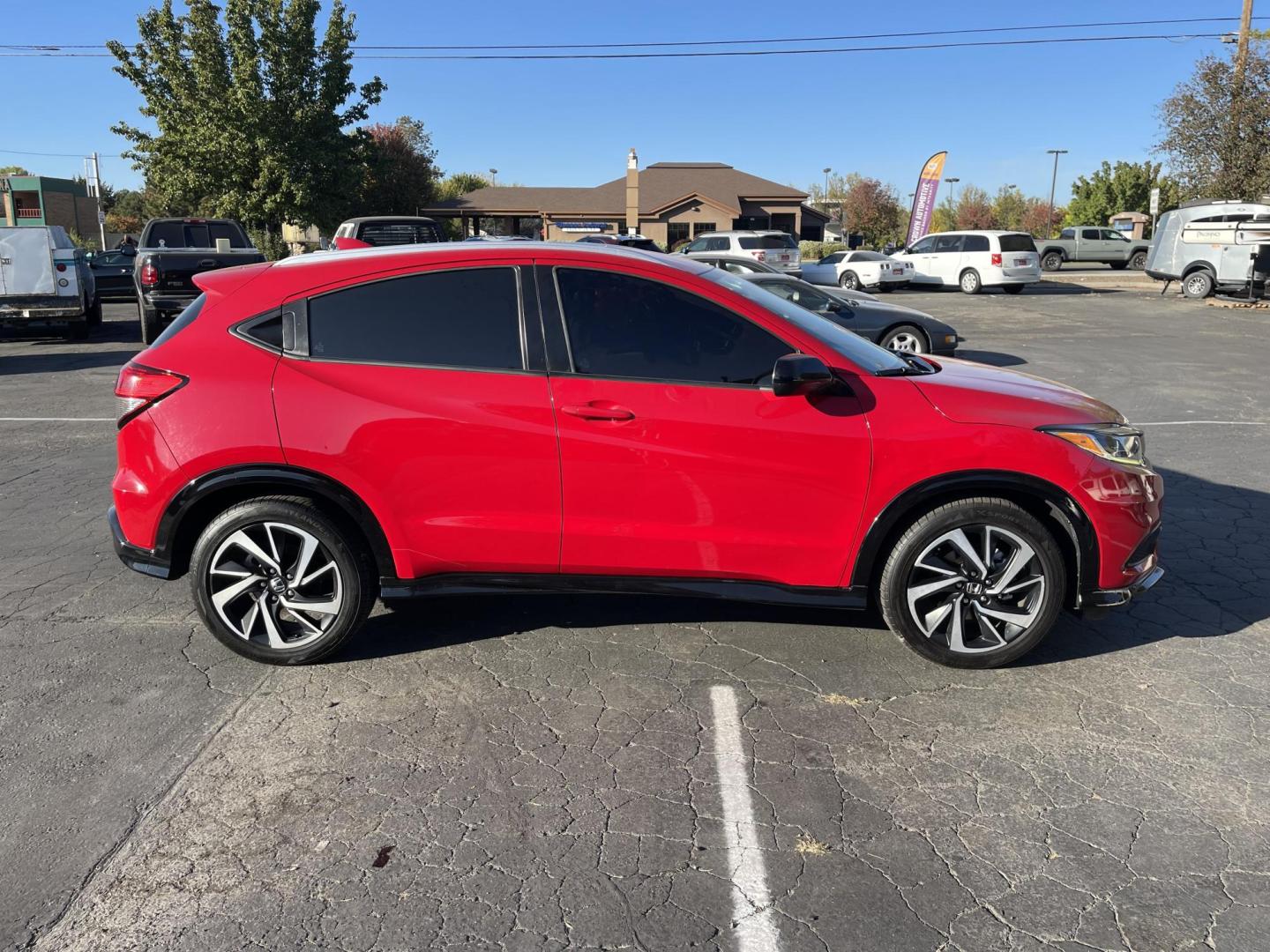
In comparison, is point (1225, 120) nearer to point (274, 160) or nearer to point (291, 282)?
point (274, 160)

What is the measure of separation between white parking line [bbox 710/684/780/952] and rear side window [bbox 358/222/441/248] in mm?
13096

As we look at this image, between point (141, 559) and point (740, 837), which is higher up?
point (141, 559)

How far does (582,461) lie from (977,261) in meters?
25.5

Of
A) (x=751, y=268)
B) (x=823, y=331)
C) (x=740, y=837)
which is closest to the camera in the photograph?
(x=740, y=837)

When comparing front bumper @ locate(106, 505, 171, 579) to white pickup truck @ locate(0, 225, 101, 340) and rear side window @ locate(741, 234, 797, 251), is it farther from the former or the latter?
rear side window @ locate(741, 234, 797, 251)

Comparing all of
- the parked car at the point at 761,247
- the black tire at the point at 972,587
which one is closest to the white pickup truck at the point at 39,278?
the black tire at the point at 972,587

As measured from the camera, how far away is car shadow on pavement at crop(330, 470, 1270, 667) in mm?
4586

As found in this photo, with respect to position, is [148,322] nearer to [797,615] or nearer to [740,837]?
[797,615]

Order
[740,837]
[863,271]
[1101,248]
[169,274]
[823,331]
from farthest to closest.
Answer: [1101,248] → [863,271] → [169,274] → [823,331] → [740,837]

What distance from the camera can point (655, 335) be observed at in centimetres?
412

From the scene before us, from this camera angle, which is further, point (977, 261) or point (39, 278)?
point (977, 261)

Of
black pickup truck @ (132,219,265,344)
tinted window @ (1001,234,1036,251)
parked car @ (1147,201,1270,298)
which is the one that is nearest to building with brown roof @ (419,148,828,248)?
tinted window @ (1001,234,1036,251)

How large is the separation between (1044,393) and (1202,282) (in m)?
24.5

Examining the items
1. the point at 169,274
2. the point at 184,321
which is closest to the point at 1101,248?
the point at 169,274
